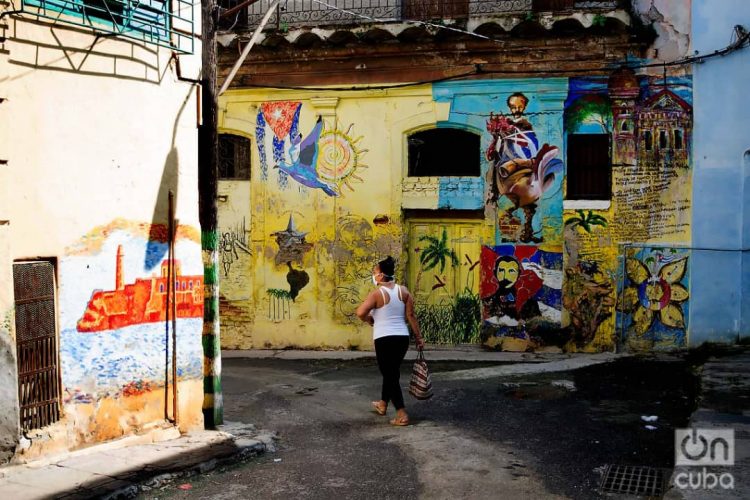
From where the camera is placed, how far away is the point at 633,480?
6.82 meters

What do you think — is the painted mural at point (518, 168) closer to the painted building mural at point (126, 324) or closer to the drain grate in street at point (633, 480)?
the painted building mural at point (126, 324)

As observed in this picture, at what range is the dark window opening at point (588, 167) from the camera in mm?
13641

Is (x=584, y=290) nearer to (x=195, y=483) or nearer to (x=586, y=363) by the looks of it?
(x=586, y=363)

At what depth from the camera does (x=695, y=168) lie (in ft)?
43.5

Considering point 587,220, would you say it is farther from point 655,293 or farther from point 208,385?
point 208,385

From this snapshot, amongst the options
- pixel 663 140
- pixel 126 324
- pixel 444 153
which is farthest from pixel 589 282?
pixel 126 324

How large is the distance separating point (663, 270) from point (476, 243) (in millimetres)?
2947

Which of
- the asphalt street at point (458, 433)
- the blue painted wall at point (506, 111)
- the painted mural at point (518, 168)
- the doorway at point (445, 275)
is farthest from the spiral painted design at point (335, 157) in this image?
the asphalt street at point (458, 433)

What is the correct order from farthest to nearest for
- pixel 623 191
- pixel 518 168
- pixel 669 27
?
pixel 518 168 < pixel 623 191 < pixel 669 27

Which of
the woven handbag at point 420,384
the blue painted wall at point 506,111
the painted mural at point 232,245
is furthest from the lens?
the painted mural at point 232,245

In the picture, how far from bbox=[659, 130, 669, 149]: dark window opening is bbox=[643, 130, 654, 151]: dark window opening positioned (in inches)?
5.0

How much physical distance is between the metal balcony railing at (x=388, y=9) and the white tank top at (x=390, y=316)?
20.7 feet

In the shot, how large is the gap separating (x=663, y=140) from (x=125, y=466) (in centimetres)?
967

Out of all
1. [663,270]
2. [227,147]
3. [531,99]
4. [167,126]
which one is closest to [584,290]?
[663,270]
